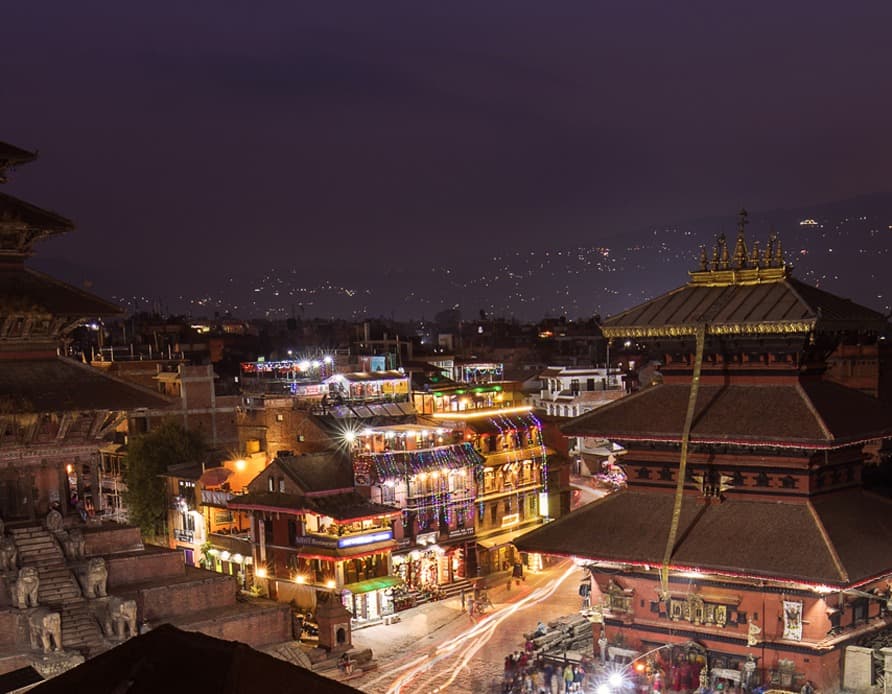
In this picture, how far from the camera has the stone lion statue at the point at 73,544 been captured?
26.4 metres

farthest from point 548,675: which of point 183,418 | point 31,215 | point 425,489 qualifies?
point 183,418

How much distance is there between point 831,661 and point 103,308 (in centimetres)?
2094

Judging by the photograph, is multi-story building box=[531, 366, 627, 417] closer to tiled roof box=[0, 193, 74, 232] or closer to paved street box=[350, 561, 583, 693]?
paved street box=[350, 561, 583, 693]

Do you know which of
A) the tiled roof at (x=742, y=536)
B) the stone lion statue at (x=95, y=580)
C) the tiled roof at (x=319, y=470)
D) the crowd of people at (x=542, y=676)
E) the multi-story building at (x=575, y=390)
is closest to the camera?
the tiled roof at (x=742, y=536)

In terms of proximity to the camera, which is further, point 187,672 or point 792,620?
point 792,620

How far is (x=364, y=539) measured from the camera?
4238cm

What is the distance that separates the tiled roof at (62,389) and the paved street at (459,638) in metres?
11.4

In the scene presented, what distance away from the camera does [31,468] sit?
2730 centimetres

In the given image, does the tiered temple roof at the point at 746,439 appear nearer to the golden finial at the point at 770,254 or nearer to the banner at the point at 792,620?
the golden finial at the point at 770,254

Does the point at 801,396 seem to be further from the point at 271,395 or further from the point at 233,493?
the point at 271,395

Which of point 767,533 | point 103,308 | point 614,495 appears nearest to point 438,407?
Answer: point 103,308

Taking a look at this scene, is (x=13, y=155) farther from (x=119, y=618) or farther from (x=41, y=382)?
(x=119, y=618)

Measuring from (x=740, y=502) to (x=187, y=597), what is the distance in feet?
50.1

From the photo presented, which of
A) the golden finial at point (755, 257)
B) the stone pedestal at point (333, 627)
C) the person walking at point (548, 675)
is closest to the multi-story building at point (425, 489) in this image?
the stone pedestal at point (333, 627)
